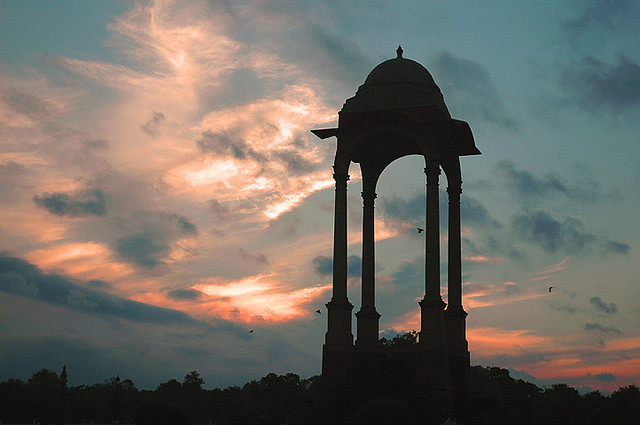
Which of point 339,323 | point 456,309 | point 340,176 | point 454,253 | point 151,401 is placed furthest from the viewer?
point 151,401

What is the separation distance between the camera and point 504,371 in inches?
5576

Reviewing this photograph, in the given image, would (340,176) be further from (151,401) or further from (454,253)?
(151,401)

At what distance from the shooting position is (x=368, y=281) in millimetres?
56281

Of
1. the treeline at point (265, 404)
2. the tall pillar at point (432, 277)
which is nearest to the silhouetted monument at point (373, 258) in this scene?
the tall pillar at point (432, 277)

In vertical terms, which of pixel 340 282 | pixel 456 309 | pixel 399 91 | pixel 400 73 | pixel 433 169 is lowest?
pixel 456 309

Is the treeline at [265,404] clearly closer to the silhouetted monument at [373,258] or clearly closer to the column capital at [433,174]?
the silhouetted monument at [373,258]

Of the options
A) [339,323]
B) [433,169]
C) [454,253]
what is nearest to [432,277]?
[454,253]

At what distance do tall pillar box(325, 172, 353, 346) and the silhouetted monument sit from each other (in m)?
0.07

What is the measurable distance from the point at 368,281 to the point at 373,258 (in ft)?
5.85

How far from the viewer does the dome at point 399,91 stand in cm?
5244

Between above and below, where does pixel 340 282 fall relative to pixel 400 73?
below

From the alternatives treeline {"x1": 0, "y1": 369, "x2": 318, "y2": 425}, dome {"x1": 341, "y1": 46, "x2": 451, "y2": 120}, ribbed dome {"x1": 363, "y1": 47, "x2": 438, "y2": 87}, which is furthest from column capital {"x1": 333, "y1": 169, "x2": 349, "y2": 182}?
treeline {"x1": 0, "y1": 369, "x2": 318, "y2": 425}

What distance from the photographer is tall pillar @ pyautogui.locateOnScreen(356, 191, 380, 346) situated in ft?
181

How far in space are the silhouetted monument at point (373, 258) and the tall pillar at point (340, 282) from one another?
2.6 inches
